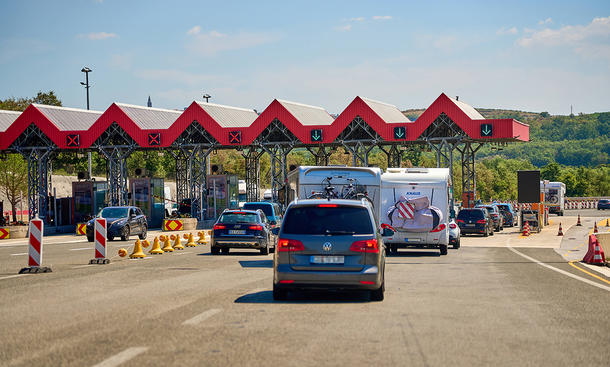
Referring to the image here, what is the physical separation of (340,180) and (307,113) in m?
36.4

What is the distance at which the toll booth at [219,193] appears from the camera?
6175 centimetres

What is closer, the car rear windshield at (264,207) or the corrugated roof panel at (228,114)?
the car rear windshield at (264,207)

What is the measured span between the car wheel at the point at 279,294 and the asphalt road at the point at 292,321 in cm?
37

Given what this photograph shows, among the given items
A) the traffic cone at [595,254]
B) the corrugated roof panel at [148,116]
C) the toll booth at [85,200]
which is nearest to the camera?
the traffic cone at [595,254]

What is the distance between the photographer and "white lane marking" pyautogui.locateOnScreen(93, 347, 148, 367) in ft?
25.0

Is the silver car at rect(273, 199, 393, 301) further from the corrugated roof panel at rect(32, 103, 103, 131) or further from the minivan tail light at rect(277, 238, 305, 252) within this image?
the corrugated roof panel at rect(32, 103, 103, 131)

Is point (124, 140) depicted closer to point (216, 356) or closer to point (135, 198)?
point (135, 198)

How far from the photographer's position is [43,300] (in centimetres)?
1316

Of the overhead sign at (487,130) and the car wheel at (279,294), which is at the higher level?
the overhead sign at (487,130)

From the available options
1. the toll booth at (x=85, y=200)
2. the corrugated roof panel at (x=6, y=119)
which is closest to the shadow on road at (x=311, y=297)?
the toll booth at (x=85, y=200)

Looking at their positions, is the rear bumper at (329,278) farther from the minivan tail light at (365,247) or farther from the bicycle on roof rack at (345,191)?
the bicycle on roof rack at (345,191)

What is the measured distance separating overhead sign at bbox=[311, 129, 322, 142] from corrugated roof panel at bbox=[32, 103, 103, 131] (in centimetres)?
1711

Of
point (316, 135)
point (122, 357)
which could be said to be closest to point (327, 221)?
point (122, 357)

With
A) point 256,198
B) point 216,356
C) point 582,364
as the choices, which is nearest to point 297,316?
point 216,356
